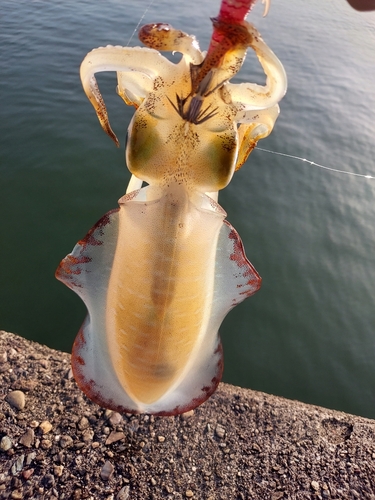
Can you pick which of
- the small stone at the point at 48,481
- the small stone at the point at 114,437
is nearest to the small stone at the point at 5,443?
the small stone at the point at 48,481

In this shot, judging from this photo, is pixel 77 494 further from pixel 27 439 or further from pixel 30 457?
pixel 27 439

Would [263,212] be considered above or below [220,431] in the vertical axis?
above

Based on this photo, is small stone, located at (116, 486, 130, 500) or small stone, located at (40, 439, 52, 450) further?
small stone, located at (40, 439, 52, 450)

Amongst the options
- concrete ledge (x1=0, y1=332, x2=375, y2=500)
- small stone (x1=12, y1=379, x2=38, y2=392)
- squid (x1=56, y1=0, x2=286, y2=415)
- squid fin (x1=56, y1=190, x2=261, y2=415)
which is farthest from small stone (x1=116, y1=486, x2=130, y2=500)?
squid (x1=56, y1=0, x2=286, y2=415)

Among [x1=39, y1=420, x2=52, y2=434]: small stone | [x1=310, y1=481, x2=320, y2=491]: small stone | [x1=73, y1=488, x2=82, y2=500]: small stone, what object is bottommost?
[x1=73, y1=488, x2=82, y2=500]: small stone

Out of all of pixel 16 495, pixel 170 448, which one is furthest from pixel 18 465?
pixel 170 448

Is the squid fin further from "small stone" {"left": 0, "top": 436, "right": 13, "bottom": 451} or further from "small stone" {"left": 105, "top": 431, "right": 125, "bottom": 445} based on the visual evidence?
"small stone" {"left": 0, "top": 436, "right": 13, "bottom": 451}
